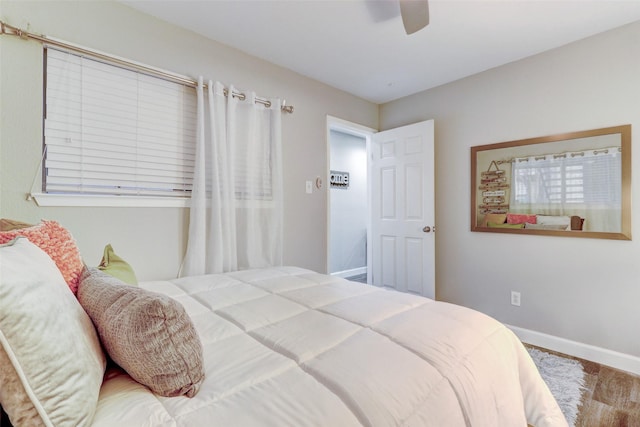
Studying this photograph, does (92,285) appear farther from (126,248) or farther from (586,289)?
(586,289)

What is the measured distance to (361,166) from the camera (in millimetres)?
5117

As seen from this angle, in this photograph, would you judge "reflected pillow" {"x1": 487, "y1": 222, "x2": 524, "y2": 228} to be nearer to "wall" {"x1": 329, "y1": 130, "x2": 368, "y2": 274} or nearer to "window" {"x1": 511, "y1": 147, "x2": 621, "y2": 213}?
"window" {"x1": 511, "y1": 147, "x2": 621, "y2": 213}

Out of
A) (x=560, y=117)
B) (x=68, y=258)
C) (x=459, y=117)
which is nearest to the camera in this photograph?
(x=68, y=258)

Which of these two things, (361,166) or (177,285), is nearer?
(177,285)

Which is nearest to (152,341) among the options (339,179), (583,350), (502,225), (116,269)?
(116,269)

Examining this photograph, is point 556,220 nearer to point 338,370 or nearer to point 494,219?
point 494,219

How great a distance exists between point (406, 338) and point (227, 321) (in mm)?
679

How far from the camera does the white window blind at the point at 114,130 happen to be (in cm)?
173

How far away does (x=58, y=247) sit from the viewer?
959mm

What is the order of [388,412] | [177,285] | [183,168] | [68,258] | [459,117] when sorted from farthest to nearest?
[459,117], [183,168], [177,285], [68,258], [388,412]

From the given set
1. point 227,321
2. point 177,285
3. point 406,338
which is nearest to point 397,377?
point 406,338

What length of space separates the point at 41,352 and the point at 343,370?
2.14 feet

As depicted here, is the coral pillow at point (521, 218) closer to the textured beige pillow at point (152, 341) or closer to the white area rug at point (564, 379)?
the white area rug at point (564, 379)

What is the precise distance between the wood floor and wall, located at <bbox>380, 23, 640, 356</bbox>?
231 mm
